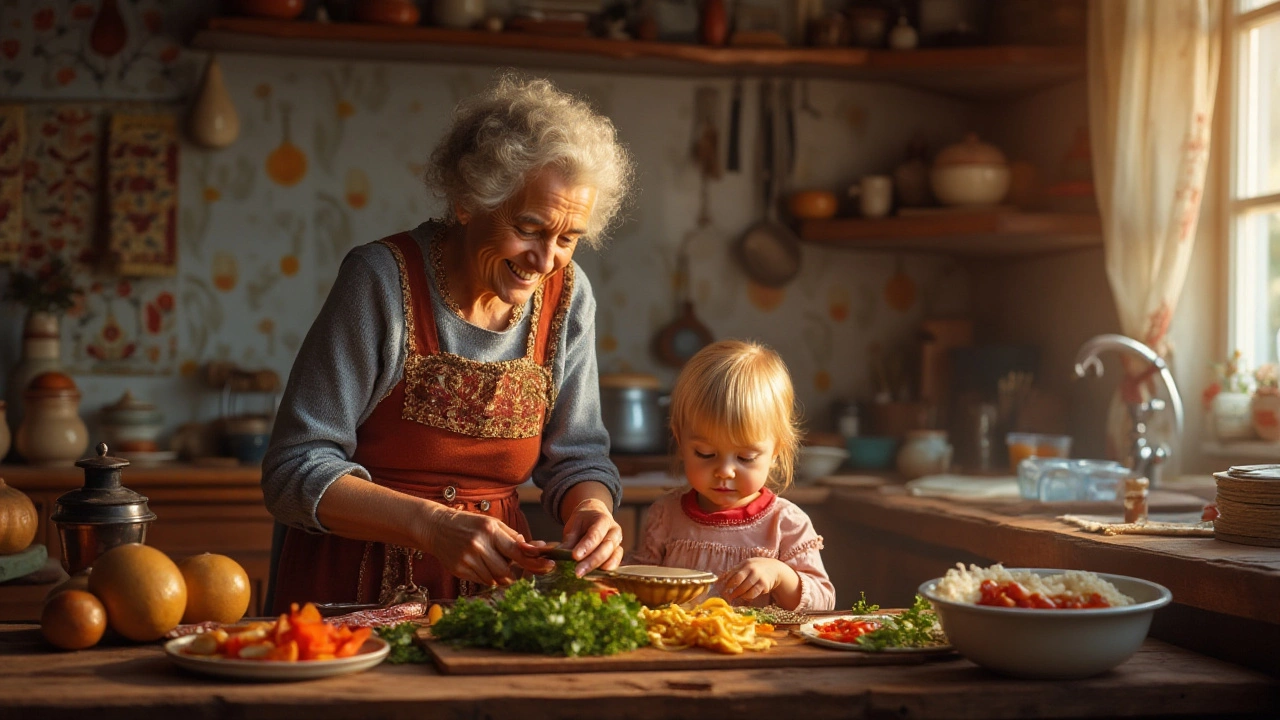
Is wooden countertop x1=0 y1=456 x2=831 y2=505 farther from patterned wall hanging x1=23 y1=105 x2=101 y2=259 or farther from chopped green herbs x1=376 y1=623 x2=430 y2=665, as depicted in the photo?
chopped green herbs x1=376 y1=623 x2=430 y2=665

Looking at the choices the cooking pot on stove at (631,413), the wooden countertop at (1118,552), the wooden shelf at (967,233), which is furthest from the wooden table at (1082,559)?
the wooden shelf at (967,233)

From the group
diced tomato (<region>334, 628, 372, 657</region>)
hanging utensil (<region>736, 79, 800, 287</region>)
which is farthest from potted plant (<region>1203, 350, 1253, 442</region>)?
diced tomato (<region>334, 628, 372, 657</region>)

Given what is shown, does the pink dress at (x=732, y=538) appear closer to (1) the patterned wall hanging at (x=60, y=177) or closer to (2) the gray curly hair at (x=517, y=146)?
(2) the gray curly hair at (x=517, y=146)

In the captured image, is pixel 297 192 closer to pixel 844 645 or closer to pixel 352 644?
pixel 352 644

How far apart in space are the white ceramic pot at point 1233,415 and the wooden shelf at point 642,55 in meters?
1.13

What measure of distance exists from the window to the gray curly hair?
6.37ft

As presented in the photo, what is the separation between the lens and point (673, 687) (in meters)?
1.36

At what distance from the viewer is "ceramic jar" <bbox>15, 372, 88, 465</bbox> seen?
359 cm

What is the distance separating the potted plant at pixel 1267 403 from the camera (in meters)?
2.99

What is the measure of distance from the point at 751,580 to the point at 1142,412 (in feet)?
4.98

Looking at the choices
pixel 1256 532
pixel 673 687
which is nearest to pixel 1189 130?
pixel 1256 532

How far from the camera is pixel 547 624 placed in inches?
57.3

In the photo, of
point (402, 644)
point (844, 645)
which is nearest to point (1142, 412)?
point (844, 645)

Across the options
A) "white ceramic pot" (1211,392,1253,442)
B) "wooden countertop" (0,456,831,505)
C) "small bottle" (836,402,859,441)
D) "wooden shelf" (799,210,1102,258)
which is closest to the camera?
"white ceramic pot" (1211,392,1253,442)
